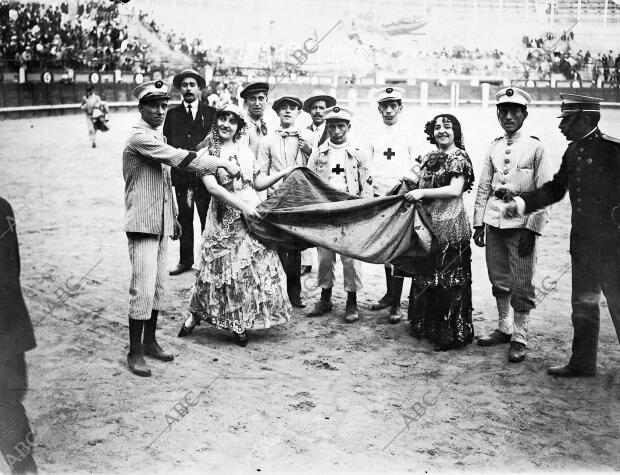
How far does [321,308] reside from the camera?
5.43 metres

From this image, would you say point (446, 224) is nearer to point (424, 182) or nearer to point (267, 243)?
point (424, 182)

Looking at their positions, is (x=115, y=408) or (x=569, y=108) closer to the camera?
(x=115, y=408)

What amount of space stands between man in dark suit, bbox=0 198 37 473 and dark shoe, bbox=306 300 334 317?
2.76m

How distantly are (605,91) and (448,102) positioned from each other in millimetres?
17361

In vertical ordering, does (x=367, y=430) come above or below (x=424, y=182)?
below

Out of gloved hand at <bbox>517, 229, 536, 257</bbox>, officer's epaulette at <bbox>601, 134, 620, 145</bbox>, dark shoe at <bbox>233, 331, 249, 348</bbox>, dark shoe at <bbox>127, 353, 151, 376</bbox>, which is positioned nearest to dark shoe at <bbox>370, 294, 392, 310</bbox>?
dark shoe at <bbox>233, 331, 249, 348</bbox>

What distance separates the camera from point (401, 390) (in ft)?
13.1

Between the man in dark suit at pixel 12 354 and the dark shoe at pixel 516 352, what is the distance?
3.00 metres

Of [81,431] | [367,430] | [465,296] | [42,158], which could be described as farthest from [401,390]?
[42,158]

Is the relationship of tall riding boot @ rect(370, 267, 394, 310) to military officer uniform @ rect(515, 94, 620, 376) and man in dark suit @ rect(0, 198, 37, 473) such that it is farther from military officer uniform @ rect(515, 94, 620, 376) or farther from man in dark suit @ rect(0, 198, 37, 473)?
man in dark suit @ rect(0, 198, 37, 473)

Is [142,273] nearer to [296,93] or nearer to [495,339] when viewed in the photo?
[495,339]

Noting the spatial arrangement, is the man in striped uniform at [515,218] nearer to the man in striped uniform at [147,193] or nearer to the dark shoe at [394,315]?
the dark shoe at [394,315]

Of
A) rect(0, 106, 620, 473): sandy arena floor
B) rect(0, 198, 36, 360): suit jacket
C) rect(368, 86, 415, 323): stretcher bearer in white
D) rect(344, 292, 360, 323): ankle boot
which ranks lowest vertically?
rect(0, 106, 620, 473): sandy arena floor

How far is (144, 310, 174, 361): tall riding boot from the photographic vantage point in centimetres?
432
